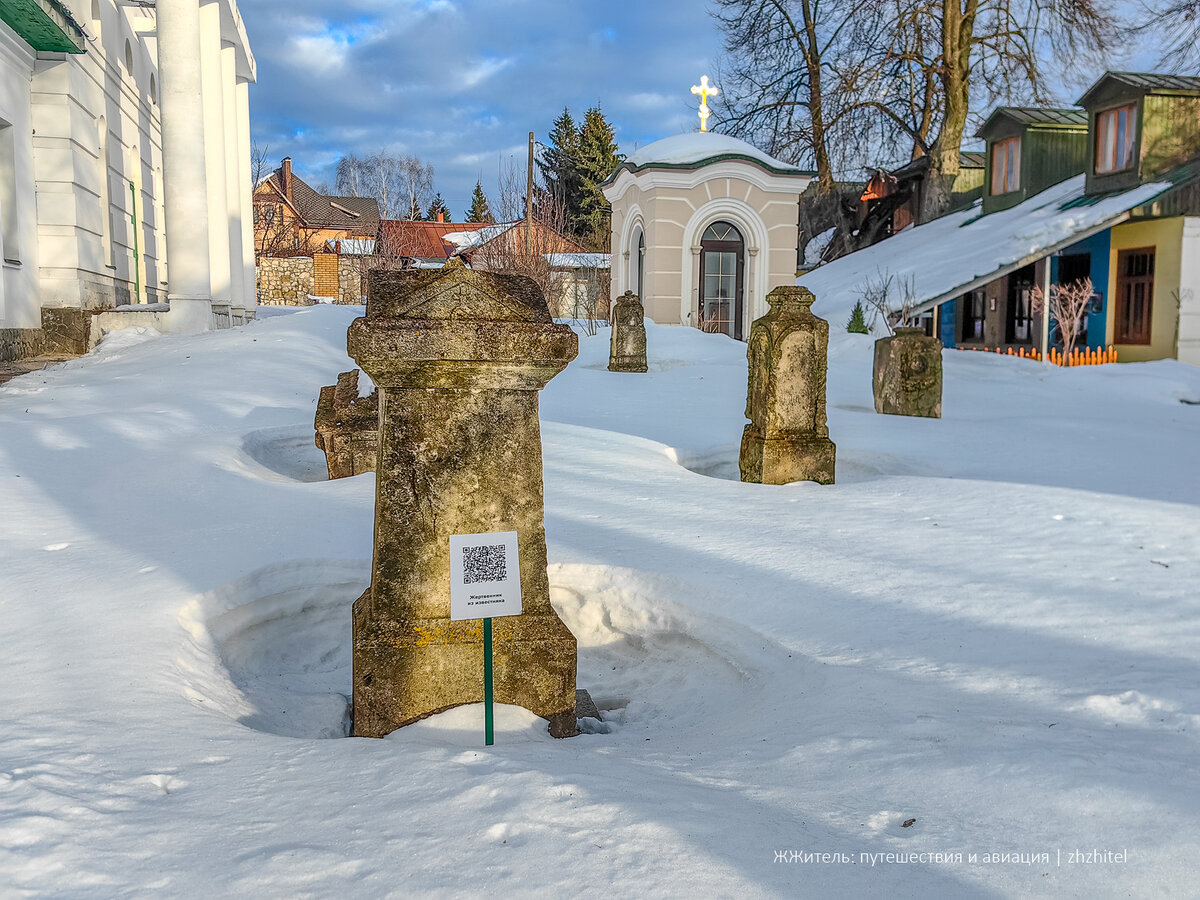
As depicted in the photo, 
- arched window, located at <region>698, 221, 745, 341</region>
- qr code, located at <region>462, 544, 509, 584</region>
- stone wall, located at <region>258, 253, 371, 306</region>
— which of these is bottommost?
qr code, located at <region>462, 544, 509, 584</region>

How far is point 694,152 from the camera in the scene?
56.9ft

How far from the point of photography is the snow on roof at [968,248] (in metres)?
16.4

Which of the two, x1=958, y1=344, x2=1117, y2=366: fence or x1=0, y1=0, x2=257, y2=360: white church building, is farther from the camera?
x1=958, y1=344, x2=1117, y2=366: fence

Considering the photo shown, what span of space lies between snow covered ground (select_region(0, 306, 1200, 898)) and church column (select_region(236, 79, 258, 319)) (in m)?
11.9

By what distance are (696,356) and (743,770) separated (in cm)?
1202

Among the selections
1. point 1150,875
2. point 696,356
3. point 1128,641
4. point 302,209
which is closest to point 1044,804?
point 1150,875

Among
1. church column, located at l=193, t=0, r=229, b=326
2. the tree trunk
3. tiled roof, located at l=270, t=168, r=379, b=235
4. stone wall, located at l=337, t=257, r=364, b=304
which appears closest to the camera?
church column, located at l=193, t=0, r=229, b=326

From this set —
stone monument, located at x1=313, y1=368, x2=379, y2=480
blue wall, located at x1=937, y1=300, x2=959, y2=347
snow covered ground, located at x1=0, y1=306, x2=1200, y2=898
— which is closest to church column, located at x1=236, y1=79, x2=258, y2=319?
snow covered ground, located at x1=0, y1=306, x2=1200, y2=898

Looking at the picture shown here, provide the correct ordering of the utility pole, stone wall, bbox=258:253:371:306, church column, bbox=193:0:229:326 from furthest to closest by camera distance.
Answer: stone wall, bbox=258:253:371:306
the utility pole
church column, bbox=193:0:229:326

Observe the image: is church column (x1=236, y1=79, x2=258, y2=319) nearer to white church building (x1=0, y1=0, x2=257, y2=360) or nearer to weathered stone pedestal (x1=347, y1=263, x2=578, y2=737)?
white church building (x1=0, y1=0, x2=257, y2=360)

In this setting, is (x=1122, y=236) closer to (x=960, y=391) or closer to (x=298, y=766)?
(x=960, y=391)

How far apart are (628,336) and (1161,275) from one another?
1057 cm

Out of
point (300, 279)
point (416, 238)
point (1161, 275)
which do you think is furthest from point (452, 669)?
point (416, 238)

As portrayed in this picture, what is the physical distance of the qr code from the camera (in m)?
2.78
